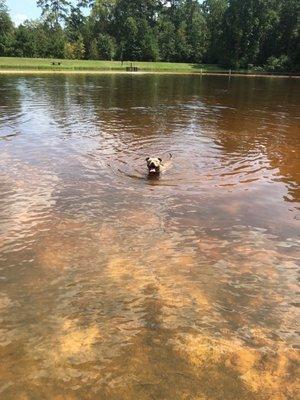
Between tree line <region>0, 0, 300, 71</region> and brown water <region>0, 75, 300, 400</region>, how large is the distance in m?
83.0

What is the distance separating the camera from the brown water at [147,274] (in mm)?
Result: 5176

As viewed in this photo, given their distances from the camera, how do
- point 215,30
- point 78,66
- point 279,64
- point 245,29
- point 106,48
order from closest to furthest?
point 78,66 → point 279,64 → point 245,29 → point 106,48 → point 215,30

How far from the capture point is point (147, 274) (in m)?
7.43

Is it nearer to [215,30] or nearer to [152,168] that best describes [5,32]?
[215,30]

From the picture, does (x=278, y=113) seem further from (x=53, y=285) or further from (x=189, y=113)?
(x=53, y=285)

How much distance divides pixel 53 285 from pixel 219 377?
3.33m

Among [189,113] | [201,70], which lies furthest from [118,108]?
[201,70]

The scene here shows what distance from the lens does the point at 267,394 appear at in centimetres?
488

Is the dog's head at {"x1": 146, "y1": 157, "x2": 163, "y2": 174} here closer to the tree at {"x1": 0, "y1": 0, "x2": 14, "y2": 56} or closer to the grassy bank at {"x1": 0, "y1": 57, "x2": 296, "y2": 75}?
the grassy bank at {"x1": 0, "y1": 57, "x2": 296, "y2": 75}

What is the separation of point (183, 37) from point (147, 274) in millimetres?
107232

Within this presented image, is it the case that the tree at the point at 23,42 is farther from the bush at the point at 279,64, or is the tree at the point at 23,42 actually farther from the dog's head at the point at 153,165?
the dog's head at the point at 153,165

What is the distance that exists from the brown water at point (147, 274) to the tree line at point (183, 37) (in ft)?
272

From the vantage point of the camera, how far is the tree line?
90.1m

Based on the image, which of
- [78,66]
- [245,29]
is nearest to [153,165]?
[78,66]
